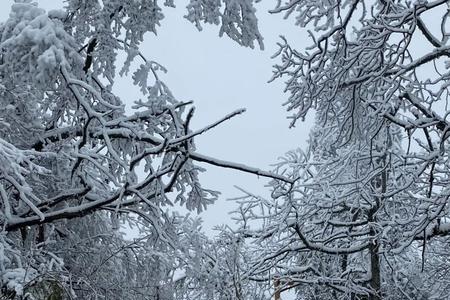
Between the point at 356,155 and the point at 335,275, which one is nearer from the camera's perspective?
the point at 356,155

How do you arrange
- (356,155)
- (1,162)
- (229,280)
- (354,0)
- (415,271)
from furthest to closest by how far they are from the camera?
(415,271), (356,155), (229,280), (354,0), (1,162)

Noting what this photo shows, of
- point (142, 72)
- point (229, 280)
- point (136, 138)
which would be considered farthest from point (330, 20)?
point (229, 280)

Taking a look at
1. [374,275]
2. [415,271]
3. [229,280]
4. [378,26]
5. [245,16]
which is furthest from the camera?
[415,271]

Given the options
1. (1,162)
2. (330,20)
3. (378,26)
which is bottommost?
(1,162)

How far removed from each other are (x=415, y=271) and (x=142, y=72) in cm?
1004

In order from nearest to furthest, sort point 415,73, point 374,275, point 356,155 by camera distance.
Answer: point 415,73, point 356,155, point 374,275

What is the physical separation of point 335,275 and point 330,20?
6595 mm

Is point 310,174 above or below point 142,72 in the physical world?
above

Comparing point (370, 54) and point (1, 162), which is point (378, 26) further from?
point (1, 162)

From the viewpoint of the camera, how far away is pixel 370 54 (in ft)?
19.9

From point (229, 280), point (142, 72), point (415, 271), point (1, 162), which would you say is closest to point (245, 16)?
point (142, 72)

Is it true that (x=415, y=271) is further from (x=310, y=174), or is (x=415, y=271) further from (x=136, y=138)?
(x=136, y=138)

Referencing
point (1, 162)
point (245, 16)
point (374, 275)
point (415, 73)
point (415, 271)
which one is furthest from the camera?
point (415, 271)

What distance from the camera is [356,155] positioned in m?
10.4
